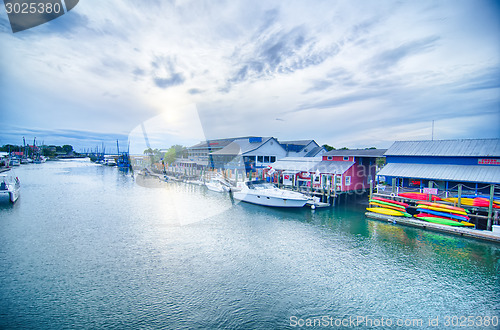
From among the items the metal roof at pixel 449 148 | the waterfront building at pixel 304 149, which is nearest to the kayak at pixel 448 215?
the metal roof at pixel 449 148

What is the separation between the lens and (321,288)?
38.2ft

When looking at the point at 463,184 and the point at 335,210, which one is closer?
the point at 463,184

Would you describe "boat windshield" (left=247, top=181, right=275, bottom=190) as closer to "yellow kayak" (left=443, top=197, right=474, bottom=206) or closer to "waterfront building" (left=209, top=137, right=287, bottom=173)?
"waterfront building" (left=209, top=137, right=287, bottom=173)

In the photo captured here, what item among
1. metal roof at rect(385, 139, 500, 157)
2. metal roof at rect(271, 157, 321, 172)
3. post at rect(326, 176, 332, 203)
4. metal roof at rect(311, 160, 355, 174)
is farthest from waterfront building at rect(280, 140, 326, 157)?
metal roof at rect(385, 139, 500, 157)

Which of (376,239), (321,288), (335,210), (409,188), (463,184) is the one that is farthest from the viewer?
(335,210)

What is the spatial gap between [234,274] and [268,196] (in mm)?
15202

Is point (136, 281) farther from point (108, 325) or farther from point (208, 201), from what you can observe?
point (208, 201)

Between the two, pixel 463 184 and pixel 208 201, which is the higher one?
pixel 463 184

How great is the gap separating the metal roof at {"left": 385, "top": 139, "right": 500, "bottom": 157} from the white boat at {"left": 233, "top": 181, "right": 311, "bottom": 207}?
11.1 metres

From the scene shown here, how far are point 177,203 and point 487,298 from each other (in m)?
28.2

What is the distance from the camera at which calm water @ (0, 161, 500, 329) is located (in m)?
9.88

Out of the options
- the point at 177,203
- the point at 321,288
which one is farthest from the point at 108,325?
the point at 177,203

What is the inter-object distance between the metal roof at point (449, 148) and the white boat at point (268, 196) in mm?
11102

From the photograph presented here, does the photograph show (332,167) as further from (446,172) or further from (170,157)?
(170,157)
